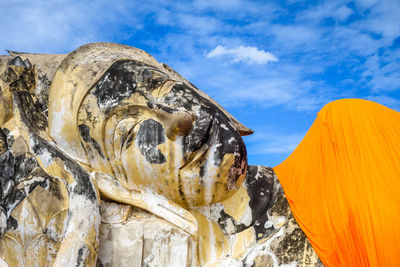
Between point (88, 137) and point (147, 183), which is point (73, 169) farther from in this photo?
point (147, 183)

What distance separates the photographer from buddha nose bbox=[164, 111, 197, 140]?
2482 mm

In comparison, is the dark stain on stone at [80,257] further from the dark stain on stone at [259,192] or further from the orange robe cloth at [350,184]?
the orange robe cloth at [350,184]

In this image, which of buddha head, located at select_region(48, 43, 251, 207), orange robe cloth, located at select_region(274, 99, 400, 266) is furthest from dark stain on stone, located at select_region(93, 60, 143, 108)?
orange robe cloth, located at select_region(274, 99, 400, 266)

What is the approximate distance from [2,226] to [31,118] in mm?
593

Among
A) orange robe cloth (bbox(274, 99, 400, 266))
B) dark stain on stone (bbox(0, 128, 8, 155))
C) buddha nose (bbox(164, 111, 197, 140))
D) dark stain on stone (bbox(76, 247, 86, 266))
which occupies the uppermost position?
dark stain on stone (bbox(0, 128, 8, 155))

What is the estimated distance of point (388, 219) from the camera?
2.31m

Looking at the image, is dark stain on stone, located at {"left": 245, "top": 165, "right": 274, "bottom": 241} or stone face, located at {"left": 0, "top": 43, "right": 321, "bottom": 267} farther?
dark stain on stone, located at {"left": 245, "top": 165, "right": 274, "bottom": 241}

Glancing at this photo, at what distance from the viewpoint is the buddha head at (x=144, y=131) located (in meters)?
2.52

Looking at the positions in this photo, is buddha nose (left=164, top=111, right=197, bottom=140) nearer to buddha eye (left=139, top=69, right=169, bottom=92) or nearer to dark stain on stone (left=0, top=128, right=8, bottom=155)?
buddha eye (left=139, top=69, right=169, bottom=92)

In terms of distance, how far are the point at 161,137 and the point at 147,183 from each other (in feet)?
0.86

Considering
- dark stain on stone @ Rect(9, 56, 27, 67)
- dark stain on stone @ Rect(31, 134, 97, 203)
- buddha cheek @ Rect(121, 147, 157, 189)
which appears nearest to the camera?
dark stain on stone @ Rect(31, 134, 97, 203)

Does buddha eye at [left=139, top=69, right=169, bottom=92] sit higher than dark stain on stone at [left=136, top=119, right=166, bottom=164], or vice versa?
buddha eye at [left=139, top=69, right=169, bottom=92]

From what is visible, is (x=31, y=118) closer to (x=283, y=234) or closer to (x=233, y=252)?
(x=233, y=252)

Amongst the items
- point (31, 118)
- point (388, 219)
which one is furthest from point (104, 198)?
point (388, 219)
